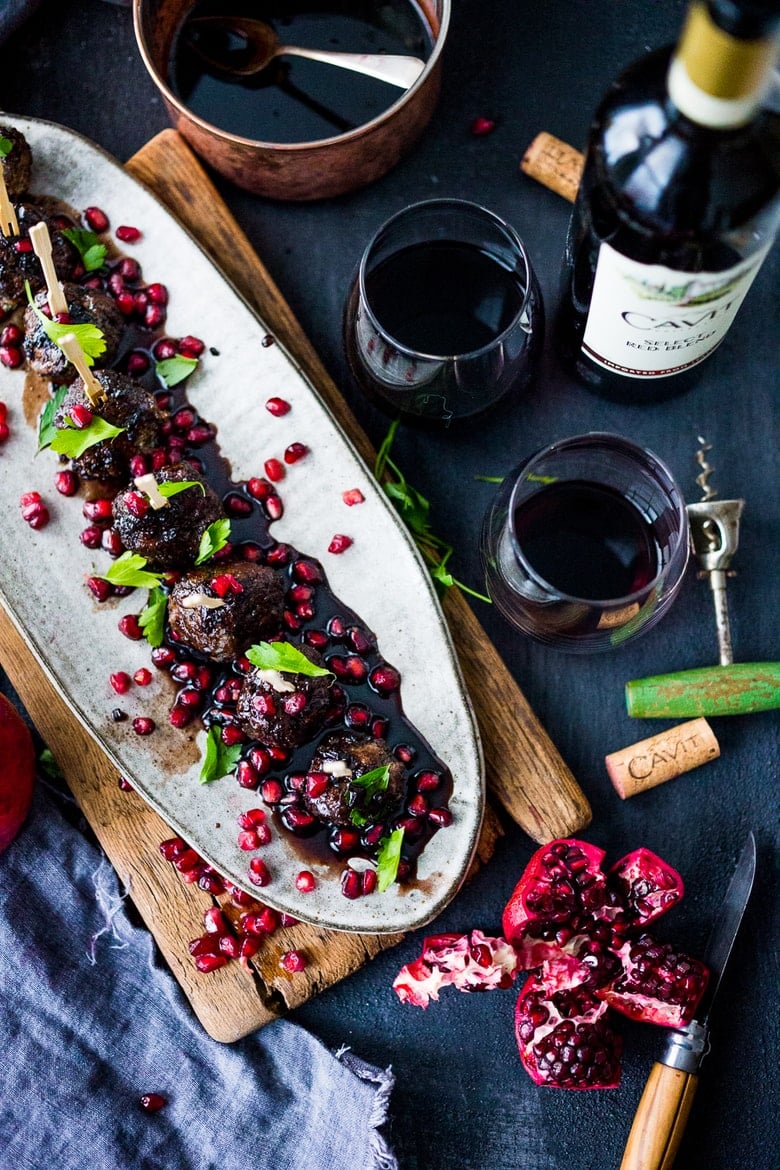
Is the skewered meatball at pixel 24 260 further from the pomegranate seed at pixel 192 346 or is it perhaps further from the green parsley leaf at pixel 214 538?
the green parsley leaf at pixel 214 538

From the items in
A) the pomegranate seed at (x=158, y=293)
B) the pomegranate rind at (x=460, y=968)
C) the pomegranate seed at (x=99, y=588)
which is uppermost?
the pomegranate seed at (x=158, y=293)

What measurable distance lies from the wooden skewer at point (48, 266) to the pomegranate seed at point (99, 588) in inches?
22.1

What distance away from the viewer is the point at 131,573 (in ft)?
6.95

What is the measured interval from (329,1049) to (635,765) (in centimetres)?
92

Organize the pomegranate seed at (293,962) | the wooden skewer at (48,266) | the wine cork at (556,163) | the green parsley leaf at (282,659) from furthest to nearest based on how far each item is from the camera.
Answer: the wine cork at (556,163)
the pomegranate seed at (293,962)
the green parsley leaf at (282,659)
the wooden skewer at (48,266)

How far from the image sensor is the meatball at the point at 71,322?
2203 mm

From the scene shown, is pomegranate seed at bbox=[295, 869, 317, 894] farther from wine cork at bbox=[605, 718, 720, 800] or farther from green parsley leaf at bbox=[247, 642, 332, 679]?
wine cork at bbox=[605, 718, 720, 800]

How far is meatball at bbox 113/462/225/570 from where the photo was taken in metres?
2.10

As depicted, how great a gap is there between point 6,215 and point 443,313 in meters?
0.95

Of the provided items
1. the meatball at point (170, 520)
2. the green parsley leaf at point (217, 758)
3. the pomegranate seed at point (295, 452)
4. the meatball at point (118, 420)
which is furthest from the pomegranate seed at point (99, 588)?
the pomegranate seed at point (295, 452)

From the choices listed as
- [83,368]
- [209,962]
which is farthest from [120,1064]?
[83,368]

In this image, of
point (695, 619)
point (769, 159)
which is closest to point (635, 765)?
point (695, 619)

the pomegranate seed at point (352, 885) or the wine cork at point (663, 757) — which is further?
the wine cork at point (663, 757)

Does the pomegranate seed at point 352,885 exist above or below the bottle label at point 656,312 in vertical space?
below
